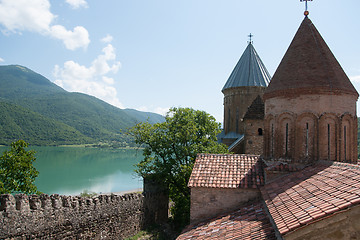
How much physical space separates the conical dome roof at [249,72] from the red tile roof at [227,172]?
10.1 m

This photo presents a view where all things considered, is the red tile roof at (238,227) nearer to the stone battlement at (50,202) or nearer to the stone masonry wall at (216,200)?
the stone masonry wall at (216,200)

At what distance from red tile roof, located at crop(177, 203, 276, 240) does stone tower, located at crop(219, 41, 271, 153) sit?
10872 mm

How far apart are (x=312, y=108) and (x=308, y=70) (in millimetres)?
1065

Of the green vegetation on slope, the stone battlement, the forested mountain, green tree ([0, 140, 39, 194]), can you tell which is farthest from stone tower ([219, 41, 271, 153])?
the green vegetation on slope

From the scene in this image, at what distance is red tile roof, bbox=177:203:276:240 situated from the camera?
511cm

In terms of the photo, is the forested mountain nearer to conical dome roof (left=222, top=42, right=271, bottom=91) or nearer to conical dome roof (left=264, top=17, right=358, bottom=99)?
conical dome roof (left=222, top=42, right=271, bottom=91)

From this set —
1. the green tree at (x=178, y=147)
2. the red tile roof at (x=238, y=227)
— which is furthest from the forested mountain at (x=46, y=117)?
the red tile roof at (x=238, y=227)

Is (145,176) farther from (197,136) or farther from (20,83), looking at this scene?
(20,83)

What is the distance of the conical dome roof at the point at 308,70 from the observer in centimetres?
738

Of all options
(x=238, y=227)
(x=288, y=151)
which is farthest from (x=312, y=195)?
(x=288, y=151)

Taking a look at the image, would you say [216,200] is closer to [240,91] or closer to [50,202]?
[50,202]

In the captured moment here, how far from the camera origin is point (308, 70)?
7.63 m

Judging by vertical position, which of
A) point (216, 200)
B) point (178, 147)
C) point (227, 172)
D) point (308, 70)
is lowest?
point (216, 200)

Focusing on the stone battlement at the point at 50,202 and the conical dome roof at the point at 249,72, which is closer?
the stone battlement at the point at 50,202
